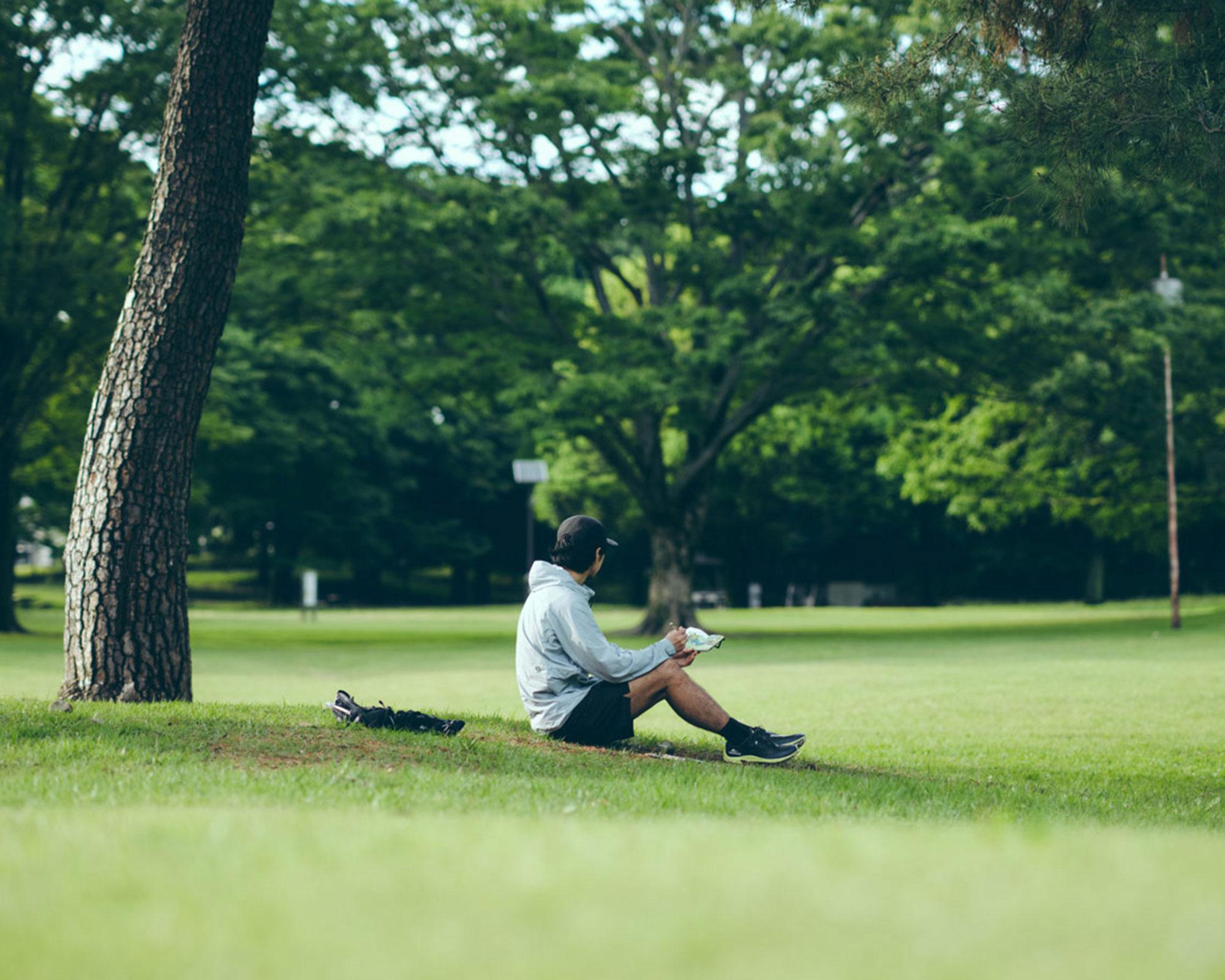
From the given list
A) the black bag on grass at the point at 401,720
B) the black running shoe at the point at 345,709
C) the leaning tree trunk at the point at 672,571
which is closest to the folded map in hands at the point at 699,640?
the black bag on grass at the point at 401,720

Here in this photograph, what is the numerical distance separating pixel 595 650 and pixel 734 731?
3.68 feet

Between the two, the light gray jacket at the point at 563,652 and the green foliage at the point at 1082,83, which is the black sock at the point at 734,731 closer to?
the light gray jacket at the point at 563,652

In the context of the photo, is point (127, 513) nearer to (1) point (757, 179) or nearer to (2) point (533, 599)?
(2) point (533, 599)

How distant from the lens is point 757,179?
95.3 ft

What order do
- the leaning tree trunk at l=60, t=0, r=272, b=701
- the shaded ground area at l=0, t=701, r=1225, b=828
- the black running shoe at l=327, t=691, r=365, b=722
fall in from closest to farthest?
the shaded ground area at l=0, t=701, r=1225, b=828 < the black running shoe at l=327, t=691, r=365, b=722 < the leaning tree trunk at l=60, t=0, r=272, b=701

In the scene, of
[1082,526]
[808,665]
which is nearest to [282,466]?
[1082,526]

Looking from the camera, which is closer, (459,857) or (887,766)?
(459,857)

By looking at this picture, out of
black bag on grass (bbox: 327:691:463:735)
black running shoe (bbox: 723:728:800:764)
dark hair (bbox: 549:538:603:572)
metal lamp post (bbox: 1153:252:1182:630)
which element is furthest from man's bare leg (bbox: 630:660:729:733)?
metal lamp post (bbox: 1153:252:1182:630)

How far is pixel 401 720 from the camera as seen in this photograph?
9297 millimetres

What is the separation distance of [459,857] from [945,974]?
70.0 inches

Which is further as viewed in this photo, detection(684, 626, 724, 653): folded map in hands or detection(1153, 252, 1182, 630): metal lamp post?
detection(1153, 252, 1182, 630): metal lamp post

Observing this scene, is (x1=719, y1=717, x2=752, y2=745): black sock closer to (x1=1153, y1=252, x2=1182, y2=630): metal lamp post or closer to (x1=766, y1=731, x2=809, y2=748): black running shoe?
(x1=766, y1=731, x2=809, y2=748): black running shoe

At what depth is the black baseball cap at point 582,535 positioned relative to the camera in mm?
8773

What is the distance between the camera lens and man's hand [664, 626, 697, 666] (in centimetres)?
880
